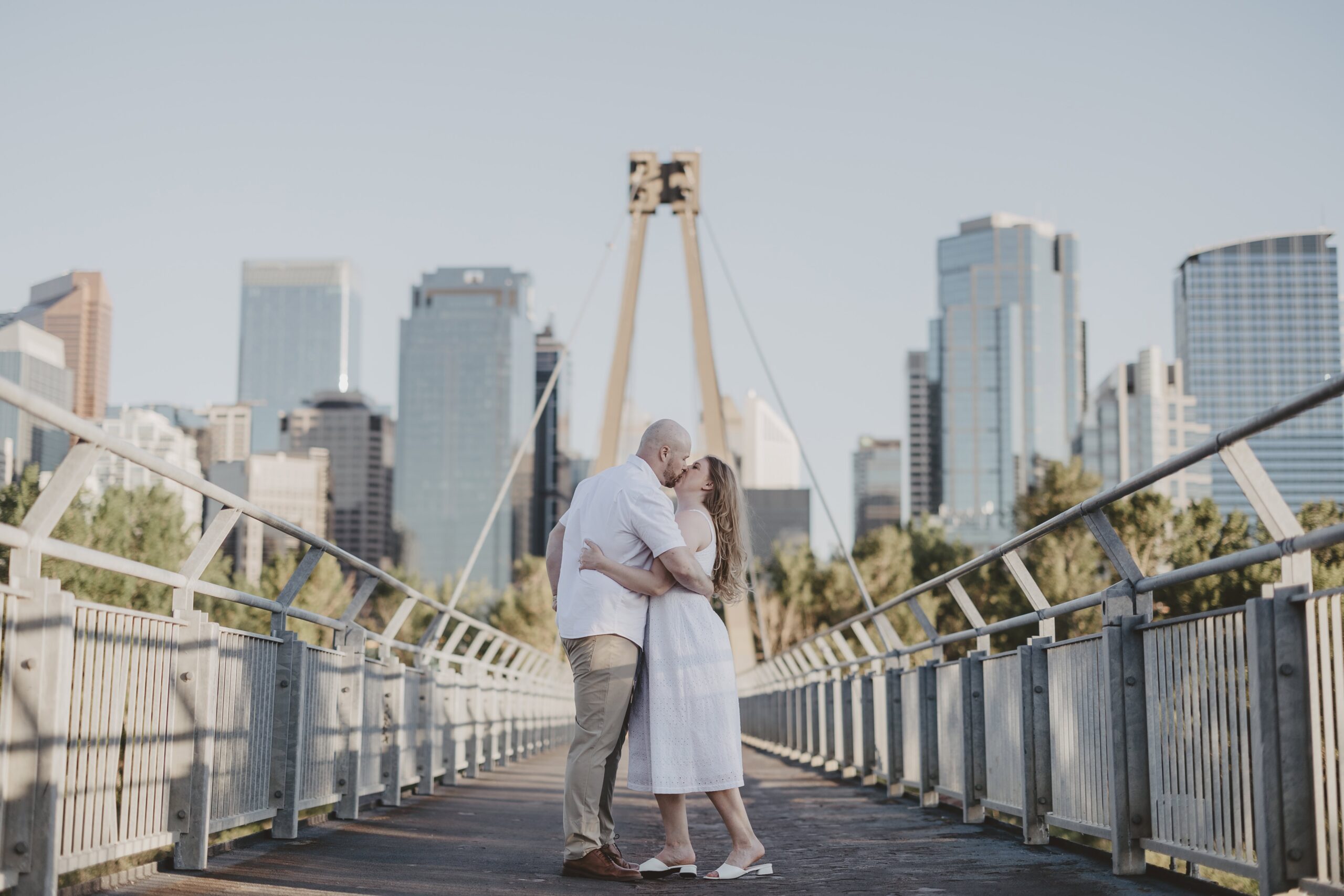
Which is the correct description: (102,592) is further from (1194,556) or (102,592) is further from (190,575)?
(190,575)

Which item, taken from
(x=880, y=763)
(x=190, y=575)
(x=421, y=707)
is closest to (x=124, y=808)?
(x=190, y=575)

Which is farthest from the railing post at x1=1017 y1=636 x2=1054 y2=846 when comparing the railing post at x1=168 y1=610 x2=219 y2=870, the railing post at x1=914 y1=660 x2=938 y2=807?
the railing post at x1=168 y1=610 x2=219 y2=870

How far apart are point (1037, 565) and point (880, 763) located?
32.4 m

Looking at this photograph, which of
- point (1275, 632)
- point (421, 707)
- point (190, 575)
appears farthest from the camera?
point (421, 707)

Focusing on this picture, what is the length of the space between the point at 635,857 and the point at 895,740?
4135 millimetres

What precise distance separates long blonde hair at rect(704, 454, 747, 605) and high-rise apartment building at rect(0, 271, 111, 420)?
126 metres

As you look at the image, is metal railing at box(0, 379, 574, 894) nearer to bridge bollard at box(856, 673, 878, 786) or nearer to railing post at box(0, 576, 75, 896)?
railing post at box(0, 576, 75, 896)

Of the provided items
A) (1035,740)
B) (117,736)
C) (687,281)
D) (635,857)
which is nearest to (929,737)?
(1035,740)

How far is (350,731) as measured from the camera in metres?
7.75

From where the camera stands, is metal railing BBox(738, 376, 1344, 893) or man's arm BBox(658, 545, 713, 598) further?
man's arm BBox(658, 545, 713, 598)

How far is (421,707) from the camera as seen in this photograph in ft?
34.3

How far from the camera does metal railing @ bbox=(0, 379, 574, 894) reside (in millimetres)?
3906

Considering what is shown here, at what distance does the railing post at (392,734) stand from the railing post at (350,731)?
1.07m

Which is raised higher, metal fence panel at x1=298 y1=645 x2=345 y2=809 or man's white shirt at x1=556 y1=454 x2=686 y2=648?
man's white shirt at x1=556 y1=454 x2=686 y2=648
